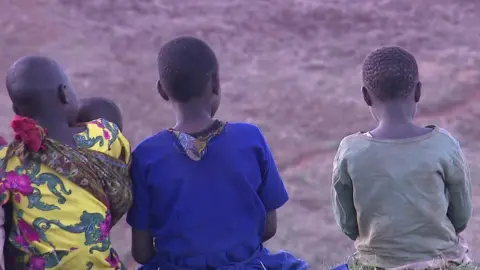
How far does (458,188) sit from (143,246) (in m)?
1.05

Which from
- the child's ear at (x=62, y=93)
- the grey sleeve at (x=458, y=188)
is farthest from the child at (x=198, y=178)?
the grey sleeve at (x=458, y=188)

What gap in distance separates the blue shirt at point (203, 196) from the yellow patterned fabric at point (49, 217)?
7.3 inches

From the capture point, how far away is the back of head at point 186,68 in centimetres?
229

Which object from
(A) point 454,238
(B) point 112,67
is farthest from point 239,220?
(B) point 112,67

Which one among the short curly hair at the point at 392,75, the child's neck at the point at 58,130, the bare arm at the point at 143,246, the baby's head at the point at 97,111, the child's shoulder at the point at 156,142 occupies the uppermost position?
the short curly hair at the point at 392,75

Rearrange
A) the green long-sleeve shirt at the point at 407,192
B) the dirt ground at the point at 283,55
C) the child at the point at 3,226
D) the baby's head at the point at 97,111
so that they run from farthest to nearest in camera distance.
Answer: the dirt ground at the point at 283,55
the baby's head at the point at 97,111
the green long-sleeve shirt at the point at 407,192
the child at the point at 3,226

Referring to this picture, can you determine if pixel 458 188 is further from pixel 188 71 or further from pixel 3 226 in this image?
pixel 3 226

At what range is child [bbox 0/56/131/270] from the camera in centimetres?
217

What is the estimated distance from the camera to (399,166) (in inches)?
96.3

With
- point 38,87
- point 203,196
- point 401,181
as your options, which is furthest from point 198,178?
point 401,181

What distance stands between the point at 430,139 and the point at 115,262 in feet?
3.56

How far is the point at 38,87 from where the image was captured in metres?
2.20

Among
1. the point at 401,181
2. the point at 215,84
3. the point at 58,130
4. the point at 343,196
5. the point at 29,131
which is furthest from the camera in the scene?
the point at 343,196

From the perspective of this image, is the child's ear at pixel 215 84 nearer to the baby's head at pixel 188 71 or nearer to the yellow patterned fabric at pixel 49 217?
the baby's head at pixel 188 71
